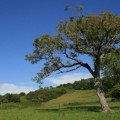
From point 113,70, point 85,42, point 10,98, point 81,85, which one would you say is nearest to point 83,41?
point 85,42

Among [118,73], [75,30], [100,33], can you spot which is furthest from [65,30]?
[118,73]

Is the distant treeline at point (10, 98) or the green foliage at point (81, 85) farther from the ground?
the green foliage at point (81, 85)

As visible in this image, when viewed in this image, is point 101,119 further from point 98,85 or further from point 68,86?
point 68,86

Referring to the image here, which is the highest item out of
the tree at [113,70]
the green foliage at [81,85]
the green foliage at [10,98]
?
the green foliage at [81,85]

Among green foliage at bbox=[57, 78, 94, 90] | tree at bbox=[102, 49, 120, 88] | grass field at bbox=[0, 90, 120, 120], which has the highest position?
green foliage at bbox=[57, 78, 94, 90]

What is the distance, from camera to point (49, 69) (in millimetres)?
51562

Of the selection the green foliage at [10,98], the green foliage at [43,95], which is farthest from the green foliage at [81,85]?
the green foliage at [10,98]

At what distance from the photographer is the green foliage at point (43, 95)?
13975 centimetres

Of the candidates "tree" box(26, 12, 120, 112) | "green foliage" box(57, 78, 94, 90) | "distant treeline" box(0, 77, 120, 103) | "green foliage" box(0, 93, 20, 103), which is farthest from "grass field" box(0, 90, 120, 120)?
"green foliage" box(57, 78, 94, 90)

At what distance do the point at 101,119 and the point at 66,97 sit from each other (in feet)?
358

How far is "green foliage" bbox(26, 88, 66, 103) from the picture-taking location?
13975 centimetres

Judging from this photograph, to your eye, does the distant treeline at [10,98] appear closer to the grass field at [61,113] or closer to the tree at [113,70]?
the tree at [113,70]

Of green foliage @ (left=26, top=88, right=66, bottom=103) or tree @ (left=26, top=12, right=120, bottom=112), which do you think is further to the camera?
green foliage @ (left=26, top=88, right=66, bottom=103)

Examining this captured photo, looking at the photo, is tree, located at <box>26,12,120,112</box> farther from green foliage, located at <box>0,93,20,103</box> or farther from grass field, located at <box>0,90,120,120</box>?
green foliage, located at <box>0,93,20,103</box>
